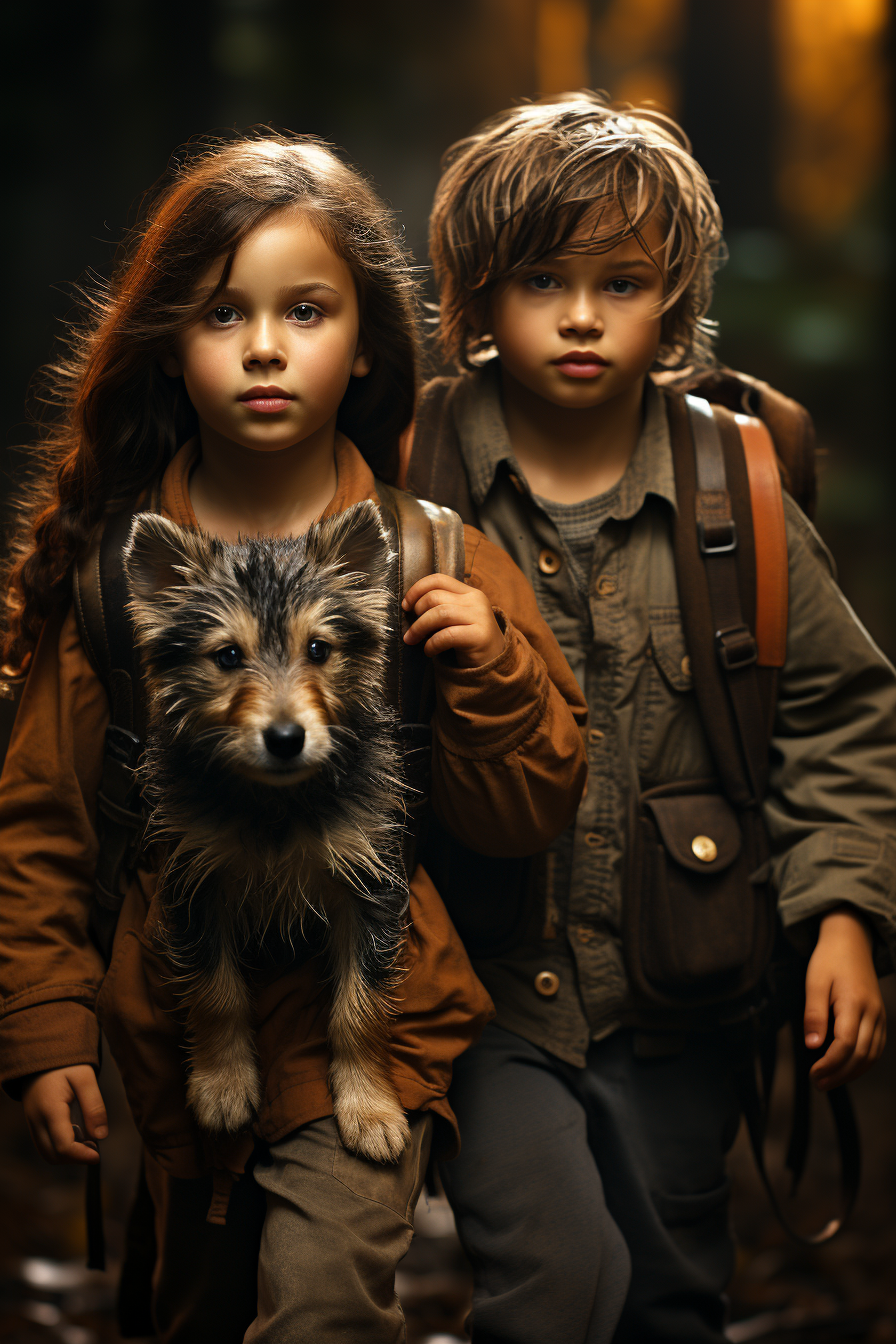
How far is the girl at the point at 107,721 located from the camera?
1789mm

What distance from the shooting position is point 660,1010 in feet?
7.75

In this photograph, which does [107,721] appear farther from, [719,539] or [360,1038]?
[719,539]

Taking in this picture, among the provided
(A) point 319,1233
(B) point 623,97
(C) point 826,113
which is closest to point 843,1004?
(A) point 319,1233

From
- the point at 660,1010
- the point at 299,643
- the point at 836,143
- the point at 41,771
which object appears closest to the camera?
the point at 299,643

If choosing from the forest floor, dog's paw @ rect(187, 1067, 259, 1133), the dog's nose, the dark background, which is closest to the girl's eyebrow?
the dog's nose

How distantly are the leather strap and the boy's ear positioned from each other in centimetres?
125

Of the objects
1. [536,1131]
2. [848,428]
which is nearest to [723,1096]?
[536,1131]

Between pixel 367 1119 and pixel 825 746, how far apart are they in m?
1.28

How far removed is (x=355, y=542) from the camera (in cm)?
170

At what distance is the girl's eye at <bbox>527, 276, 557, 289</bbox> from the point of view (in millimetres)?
2188

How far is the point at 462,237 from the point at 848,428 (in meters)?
4.93

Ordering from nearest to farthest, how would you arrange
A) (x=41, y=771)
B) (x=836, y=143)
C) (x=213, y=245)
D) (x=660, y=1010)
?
(x=213, y=245) < (x=41, y=771) < (x=660, y=1010) < (x=836, y=143)

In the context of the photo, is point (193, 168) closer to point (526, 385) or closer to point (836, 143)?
point (526, 385)

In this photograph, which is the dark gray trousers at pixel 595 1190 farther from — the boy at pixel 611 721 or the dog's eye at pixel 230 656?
the dog's eye at pixel 230 656
